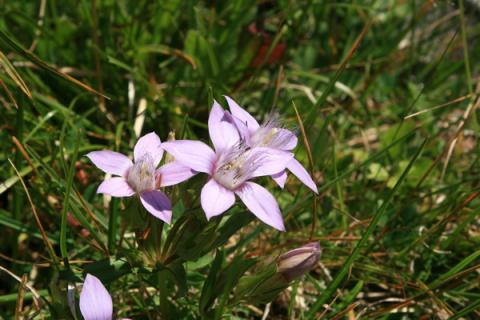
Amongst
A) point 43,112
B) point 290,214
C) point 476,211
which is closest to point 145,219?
point 290,214

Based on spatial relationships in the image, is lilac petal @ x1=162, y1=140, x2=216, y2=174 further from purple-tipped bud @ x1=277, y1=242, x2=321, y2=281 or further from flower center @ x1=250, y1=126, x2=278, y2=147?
purple-tipped bud @ x1=277, y1=242, x2=321, y2=281

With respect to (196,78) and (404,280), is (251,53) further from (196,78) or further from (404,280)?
(404,280)

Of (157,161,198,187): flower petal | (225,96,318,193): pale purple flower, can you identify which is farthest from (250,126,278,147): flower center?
(157,161,198,187): flower petal

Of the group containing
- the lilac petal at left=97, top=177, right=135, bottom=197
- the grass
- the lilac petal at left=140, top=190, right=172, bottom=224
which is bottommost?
the grass

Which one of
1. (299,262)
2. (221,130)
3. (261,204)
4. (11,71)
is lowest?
(299,262)

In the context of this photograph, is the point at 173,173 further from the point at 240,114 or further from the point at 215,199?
the point at 240,114

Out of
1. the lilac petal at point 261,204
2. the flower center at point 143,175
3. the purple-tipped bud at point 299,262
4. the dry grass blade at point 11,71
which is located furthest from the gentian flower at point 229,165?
the dry grass blade at point 11,71

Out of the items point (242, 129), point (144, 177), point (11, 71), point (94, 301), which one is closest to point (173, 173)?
point (144, 177)
